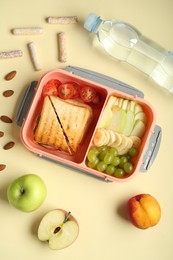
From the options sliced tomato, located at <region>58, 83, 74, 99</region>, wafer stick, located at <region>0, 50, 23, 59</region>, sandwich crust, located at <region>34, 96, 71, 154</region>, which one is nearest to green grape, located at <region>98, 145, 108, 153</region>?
sandwich crust, located at <region>34, 96, 71, 154</region>

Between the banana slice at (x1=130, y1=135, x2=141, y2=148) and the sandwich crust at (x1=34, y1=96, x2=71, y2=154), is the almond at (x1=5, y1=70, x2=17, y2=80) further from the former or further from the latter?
the banana slice at (x1=130, y1=135, x2=141, y2=148)

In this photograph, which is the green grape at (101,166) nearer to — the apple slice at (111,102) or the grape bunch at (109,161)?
the grape bunch at (109,161)

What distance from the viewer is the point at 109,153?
1.35 meters

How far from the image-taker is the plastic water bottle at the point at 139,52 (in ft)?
4.62

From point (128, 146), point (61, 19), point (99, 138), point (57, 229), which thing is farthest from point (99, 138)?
point (61, 19)

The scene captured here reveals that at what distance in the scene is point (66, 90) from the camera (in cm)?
139

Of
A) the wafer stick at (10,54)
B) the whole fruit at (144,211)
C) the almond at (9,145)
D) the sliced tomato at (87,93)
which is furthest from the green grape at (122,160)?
the wafer stick at (10,54)

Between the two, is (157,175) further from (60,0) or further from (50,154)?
(60,0)

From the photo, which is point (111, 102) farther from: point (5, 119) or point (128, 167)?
point (5, 119)

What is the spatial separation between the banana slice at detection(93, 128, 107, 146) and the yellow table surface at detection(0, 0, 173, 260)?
14 cm

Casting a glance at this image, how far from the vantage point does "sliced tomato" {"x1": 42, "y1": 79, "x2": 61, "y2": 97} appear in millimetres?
1381

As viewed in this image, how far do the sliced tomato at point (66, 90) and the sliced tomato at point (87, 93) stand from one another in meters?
0.04

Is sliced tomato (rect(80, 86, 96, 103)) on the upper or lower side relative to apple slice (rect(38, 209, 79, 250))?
upper

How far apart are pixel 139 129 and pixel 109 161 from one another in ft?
0.52
